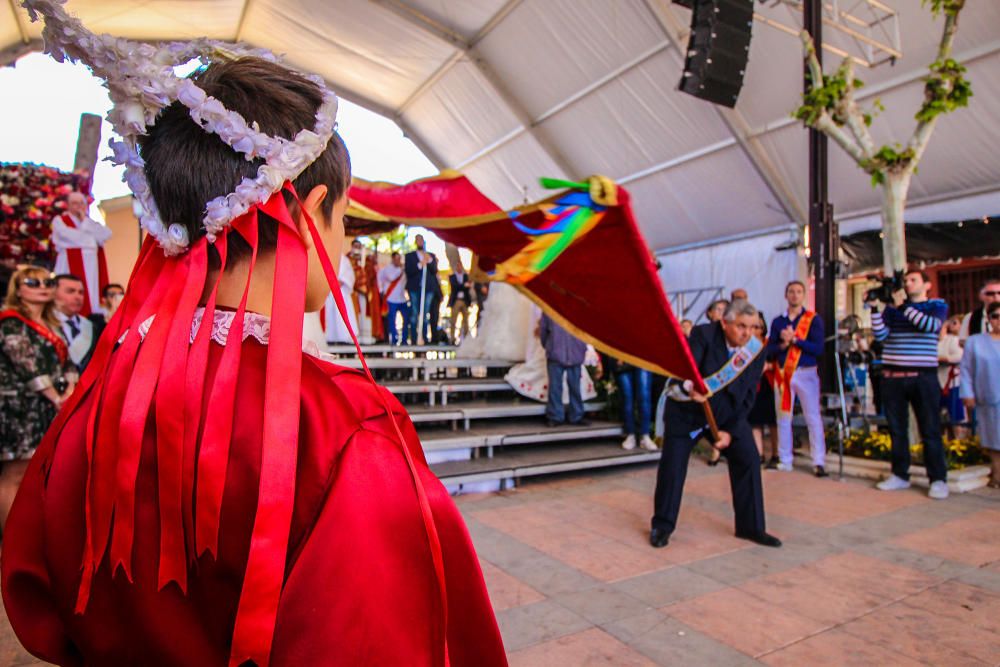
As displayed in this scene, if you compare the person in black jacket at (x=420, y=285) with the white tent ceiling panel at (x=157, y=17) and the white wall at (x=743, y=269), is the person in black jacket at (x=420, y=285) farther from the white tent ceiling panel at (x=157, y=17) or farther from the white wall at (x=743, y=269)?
the white wall at (x=743, y=269)

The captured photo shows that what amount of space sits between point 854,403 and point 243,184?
9210 mm

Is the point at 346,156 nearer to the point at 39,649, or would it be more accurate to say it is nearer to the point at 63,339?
the point at 39,649

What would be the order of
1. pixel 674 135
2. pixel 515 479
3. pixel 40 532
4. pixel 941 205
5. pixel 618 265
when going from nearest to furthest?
pixel 40 532
pixel 618 265
pixel 515 479
pixel 941 205
pixel 674 135

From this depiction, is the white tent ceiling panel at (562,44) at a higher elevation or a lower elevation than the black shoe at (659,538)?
higher

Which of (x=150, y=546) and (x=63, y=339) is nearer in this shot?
(x=150, y=546)

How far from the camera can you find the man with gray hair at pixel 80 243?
6557 mm

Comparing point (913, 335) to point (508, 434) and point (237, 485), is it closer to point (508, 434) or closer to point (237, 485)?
point (508, 434)

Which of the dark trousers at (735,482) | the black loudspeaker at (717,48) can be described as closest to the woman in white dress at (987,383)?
the dark trousers at (735,482)

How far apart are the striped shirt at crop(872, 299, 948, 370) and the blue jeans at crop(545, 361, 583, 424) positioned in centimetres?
317

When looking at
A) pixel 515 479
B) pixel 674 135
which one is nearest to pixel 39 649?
pixel 515 479

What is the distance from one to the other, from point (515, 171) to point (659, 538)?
14.4 meters

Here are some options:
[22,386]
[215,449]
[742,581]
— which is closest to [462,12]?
[22,386]

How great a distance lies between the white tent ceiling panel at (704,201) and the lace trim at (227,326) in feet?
44.5

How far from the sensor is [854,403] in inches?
332
